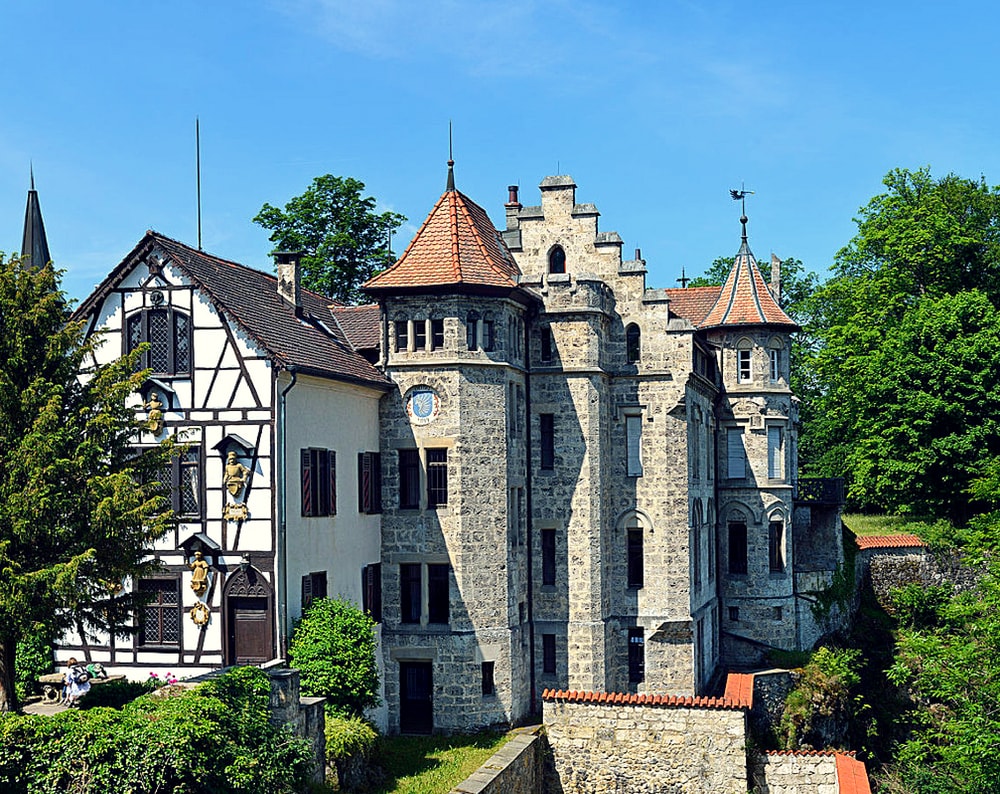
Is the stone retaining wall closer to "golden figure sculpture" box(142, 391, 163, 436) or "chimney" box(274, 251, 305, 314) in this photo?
"golden figure sculpture" box(142, 391, 163, 436)

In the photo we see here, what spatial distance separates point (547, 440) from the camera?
33031 millimetres

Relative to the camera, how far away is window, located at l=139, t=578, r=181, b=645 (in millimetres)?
25344

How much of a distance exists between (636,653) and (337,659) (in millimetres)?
11753

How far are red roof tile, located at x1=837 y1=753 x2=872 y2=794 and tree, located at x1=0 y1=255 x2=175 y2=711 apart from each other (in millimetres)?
16373

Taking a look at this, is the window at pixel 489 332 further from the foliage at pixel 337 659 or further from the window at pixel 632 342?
the foliage at pixel 337 659

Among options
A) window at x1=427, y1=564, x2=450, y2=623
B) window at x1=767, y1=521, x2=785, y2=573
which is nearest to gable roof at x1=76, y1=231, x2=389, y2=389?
window at x1=427, y1=564, x2=450, y2=623

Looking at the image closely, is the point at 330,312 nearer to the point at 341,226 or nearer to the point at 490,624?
the point at 490,624

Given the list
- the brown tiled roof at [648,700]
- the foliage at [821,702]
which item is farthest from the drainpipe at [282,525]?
the foliage at [821,702]

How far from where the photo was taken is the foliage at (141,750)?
57.5ft

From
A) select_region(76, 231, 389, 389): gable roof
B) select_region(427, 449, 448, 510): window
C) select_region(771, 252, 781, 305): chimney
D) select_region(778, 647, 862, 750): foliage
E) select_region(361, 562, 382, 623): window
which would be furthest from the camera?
select_region(771, 252, 781, 305): chimney

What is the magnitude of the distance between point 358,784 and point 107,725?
23.4 feet

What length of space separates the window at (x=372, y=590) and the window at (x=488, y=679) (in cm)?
300

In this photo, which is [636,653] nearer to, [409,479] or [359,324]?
[409,479]

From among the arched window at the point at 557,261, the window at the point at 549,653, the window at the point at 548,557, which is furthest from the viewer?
the arched window at the point at 557,261
